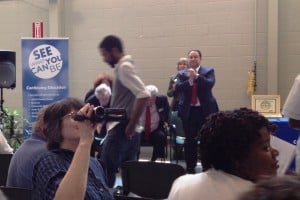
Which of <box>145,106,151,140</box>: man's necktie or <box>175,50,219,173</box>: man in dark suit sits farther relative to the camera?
<box>145,106,151,140</box>: man's necktie

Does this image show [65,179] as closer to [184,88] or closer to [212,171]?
[212,171]

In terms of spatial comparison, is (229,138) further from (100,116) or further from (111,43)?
(111,43)

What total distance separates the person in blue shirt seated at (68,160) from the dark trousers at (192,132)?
330 centimetres

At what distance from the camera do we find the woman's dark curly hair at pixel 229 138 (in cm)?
146

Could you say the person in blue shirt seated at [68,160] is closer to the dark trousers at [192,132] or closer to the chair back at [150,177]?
the chair back at [150,177]

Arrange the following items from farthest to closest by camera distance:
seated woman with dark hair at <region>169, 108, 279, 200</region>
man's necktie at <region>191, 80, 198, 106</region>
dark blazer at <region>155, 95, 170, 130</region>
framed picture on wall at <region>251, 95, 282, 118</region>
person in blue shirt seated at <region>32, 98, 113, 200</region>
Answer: dark blazer at <region>155, 95, 170, 130</region> < framed picture on wall at <region>251, 95, 282, 118</region> < man's necktie at <region>191, 80, 198, 106</region> < person in blue shirt seated at <region>32, 98, 113, 200</region> < seated woman with dark hair at <region>169, 108, 279, 200</region>

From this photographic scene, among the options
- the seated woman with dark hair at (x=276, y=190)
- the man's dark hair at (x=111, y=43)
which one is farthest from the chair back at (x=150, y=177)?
the seated woman with dark hair at (x=276, y=190)

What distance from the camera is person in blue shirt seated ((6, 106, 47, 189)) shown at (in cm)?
224

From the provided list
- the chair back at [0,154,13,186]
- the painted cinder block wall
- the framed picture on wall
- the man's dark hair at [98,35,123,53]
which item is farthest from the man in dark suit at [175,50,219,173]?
the chair back at [0,154,13,186]

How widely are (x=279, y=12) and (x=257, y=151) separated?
5434 millimetres

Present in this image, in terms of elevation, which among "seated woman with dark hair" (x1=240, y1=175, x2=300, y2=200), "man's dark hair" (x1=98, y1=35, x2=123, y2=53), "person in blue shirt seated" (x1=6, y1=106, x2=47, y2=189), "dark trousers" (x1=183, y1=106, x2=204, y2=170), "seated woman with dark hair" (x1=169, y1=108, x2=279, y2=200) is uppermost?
"man's dark hair" (x1=98, y1=35, x2=123, y2=53)

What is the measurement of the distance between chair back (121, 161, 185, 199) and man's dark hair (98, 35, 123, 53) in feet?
3.33

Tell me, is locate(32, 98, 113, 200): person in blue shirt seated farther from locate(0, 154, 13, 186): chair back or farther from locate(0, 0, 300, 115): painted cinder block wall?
locate(0, 0, 300, 115): painted cinder block wall

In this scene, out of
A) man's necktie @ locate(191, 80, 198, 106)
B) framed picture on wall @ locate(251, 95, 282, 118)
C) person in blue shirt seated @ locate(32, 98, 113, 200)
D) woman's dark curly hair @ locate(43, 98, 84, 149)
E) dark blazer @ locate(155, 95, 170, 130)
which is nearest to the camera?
person in blue shirt seated @ locate(32, 98, 113, 200)
